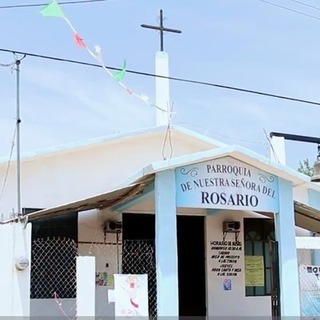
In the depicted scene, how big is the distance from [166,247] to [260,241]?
4.66 meters

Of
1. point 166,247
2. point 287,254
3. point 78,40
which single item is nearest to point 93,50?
point 78,40

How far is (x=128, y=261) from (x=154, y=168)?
330 centimetres

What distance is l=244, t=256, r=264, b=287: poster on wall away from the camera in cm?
1320

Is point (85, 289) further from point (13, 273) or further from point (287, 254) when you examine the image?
point (287, 254)

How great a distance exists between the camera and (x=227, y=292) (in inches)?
507

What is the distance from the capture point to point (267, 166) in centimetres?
1020

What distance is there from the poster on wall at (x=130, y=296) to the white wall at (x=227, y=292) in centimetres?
451

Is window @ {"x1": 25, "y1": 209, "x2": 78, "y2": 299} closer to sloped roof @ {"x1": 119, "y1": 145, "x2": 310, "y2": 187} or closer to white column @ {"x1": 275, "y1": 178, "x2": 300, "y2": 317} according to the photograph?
sloped roof @ {"x1": 119, "y1": 145, "x2": 310, "y2": 187}

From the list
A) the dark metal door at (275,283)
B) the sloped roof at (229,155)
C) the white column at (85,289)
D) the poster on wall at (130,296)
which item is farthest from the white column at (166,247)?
the dark metal door at (275,283)

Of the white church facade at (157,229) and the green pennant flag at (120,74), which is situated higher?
the green pennant flag at (120,74)

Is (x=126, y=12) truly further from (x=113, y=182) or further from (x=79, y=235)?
(x=79, y=235)

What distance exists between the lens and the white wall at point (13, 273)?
7.41m

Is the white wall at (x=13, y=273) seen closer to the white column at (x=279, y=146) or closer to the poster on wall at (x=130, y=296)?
the poster on wall at (x=130, y=296)

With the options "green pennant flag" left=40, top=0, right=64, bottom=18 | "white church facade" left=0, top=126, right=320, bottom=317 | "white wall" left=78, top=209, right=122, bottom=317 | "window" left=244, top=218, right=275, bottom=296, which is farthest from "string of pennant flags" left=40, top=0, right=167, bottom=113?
"window" left=244, top=218, right=275, bottom=296
